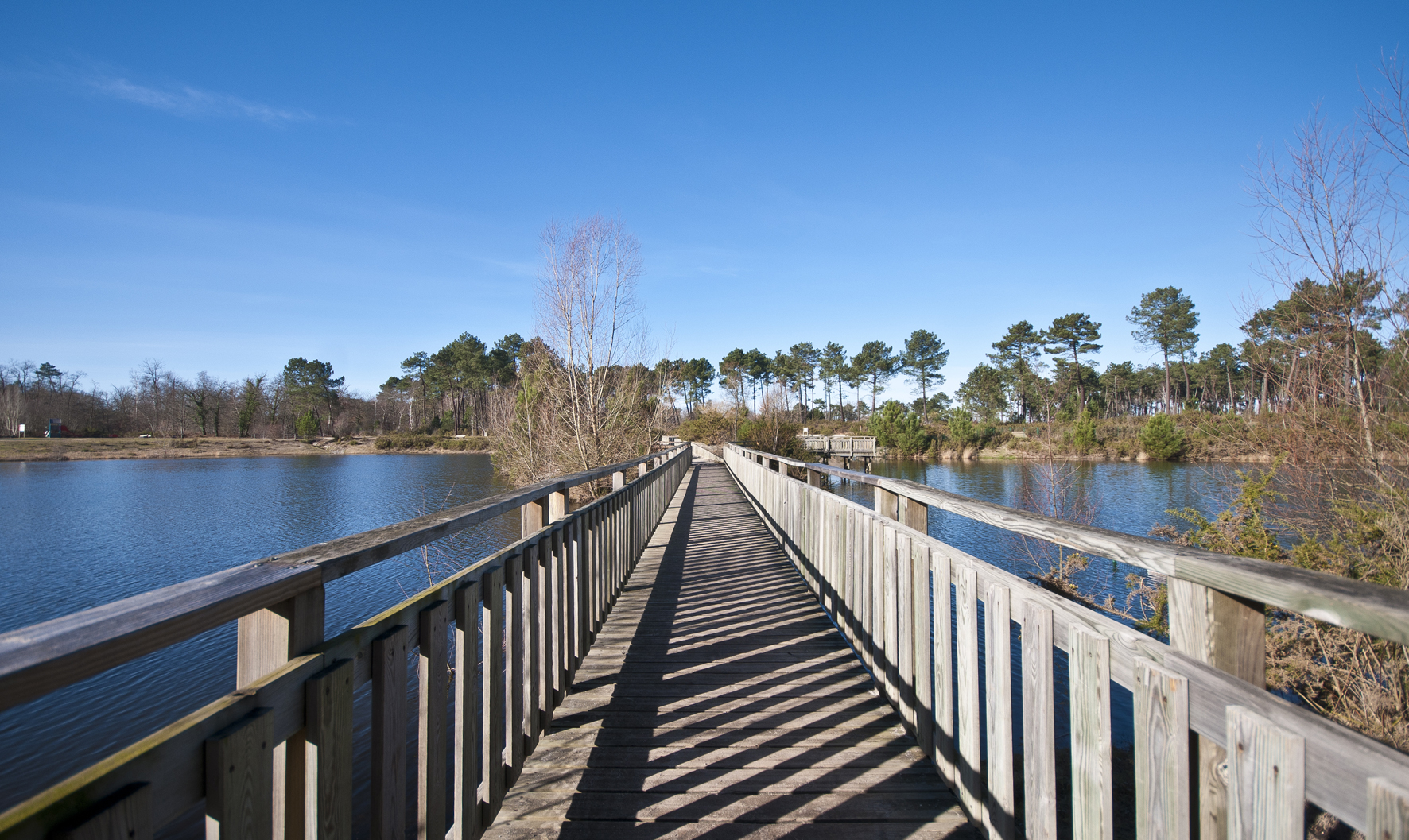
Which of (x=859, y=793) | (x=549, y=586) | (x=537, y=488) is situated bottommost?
(x=859, y=793)

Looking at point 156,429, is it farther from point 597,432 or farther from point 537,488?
point 537,488

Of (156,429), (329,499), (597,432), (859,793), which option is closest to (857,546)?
(859,793)

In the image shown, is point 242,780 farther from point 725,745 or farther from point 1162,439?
point 1162,439

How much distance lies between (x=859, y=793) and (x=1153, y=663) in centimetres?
141

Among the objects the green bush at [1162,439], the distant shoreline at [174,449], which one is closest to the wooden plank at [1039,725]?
the green bush at [1162,439]

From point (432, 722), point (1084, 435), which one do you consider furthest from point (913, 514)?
point (1084, 435)

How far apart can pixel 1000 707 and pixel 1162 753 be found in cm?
70

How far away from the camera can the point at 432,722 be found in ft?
5.34

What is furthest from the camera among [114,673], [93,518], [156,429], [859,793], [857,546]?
[156,429]

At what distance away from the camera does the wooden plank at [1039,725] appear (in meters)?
1.72

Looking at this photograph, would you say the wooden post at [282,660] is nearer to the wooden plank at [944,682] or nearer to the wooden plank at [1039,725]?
the wooden plank at [1039,725]

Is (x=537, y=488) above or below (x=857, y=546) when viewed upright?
above

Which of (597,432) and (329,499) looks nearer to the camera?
(597,432)

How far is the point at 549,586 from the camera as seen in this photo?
2.72 meters
